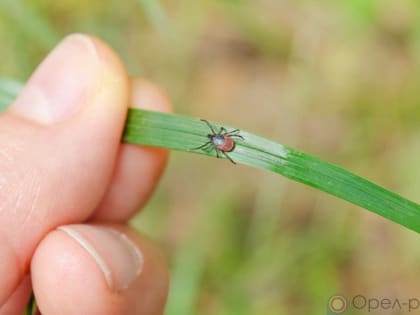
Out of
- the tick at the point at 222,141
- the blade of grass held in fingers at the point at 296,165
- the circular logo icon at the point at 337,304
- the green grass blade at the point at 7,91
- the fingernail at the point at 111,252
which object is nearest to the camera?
the blade of grass held in fingers at the point at 296,165

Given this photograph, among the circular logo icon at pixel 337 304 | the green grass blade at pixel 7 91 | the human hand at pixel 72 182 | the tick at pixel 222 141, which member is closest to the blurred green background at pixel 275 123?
the circular logo icon at pixel 337 304

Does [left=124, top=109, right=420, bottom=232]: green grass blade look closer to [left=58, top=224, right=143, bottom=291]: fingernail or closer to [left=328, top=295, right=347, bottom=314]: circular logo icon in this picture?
[left=58, top=224, right=143, bottom=291]: fingernail

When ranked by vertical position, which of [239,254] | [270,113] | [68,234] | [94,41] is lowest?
[68,234]

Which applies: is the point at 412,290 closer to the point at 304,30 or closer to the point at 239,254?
the point at 239,254

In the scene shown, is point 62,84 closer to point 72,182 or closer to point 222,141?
point 72,182

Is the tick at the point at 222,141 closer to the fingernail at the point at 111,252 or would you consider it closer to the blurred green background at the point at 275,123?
the fingernail at the point at 111,252

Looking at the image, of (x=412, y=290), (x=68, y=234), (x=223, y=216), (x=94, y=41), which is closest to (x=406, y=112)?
(x=412, y=290)

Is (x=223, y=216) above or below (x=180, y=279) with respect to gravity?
above
